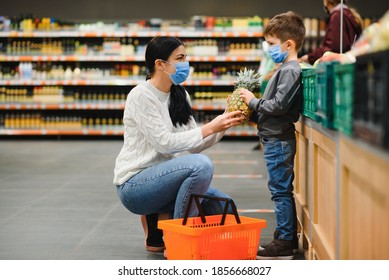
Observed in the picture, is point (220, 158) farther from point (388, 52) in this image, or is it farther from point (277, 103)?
point (388, 52)

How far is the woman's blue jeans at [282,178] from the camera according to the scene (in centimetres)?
380

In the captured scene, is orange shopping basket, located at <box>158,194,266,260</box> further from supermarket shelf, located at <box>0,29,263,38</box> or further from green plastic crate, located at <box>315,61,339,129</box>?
supermarket shelf, located at <box>0,29,263,38</box>

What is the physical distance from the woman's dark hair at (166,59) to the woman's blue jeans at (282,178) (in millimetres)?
534

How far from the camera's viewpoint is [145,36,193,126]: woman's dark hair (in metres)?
3.93

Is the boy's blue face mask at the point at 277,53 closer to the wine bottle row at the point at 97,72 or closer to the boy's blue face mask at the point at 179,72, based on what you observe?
the boy's blue face mask at the point at 179,72

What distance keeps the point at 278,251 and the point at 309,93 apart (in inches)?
36.4

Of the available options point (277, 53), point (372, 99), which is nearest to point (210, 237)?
point (277, 53)

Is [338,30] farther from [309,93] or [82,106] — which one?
[82,106]

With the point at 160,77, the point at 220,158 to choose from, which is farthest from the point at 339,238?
the point at 220,158

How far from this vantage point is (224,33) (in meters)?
11.6

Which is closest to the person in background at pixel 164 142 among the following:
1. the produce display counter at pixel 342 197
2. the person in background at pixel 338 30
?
the produce display counter at pixel 342 197

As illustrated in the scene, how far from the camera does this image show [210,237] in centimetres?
335

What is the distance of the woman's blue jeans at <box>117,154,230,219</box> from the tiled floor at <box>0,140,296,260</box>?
0.38 m
